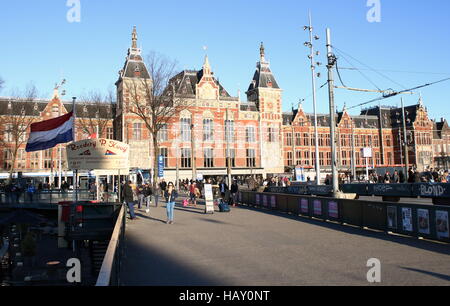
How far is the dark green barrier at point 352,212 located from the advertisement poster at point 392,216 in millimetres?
1678

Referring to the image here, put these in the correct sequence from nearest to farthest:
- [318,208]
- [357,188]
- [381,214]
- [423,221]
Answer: [423,221], [381,214], [318,208], [357,188]

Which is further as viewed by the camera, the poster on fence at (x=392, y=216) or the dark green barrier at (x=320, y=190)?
the dark green barrier at (x=320, y=190)

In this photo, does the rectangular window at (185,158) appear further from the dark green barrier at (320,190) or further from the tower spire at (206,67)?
the dark green barrier at (320,190)

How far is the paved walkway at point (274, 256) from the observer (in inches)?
324

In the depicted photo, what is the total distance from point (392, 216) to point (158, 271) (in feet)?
29.6

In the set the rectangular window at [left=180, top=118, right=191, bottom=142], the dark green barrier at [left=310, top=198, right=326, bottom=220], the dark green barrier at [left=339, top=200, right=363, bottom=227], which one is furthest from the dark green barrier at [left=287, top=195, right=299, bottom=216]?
the rectangular window at [left=180, top=118, right=191, bottom=142]

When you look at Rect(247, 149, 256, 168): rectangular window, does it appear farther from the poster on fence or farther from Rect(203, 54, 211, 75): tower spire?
the poster on fence

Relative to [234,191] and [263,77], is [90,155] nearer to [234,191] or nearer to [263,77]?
[234,191]

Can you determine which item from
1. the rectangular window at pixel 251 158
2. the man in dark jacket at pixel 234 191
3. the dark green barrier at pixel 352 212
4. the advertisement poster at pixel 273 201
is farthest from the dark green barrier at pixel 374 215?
the rectangular window at pixel 251 158

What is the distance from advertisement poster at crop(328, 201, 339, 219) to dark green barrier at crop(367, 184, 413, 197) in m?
6.74

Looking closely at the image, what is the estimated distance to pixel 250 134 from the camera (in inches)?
2744

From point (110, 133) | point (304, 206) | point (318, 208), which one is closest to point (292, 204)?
point (304, 206)
